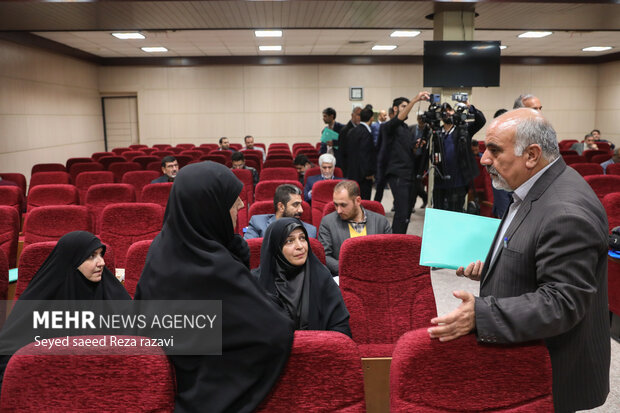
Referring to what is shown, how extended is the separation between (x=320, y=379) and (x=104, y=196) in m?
4.47

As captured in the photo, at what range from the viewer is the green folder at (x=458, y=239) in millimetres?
1748

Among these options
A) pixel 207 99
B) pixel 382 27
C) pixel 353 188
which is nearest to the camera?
pixel 353 188

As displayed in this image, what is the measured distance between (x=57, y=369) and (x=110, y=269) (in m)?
1.65

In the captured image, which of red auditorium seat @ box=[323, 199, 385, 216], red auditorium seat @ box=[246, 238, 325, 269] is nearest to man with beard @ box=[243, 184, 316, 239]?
red auditorium seat @ box=[323, 199, 385, 216]

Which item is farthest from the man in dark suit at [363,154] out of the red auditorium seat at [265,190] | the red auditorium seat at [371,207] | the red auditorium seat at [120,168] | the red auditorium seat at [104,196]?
the red auditorium seat at [120,168]

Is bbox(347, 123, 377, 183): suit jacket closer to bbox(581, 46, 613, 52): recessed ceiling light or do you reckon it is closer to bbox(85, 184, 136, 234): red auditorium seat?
bbox(85, 184, 136, 234): red auditorium seat

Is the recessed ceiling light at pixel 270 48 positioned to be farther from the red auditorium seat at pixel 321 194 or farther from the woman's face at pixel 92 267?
Result: the woman's face at pixel 92 267

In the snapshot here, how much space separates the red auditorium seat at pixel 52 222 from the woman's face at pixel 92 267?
1603mm

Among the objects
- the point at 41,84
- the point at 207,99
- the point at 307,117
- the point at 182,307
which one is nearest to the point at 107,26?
the point at 41,84

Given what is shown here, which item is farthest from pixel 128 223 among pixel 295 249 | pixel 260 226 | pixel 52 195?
pixel 295 249

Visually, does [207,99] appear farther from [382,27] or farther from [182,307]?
[182,307]

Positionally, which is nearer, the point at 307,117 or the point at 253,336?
the point at 253,336

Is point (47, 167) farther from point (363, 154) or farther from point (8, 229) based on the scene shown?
point (363, 154)

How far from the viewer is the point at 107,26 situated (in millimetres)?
9070
